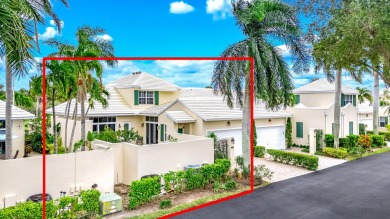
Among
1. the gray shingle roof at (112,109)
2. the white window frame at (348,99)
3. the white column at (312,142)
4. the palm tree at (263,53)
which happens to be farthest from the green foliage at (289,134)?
the gray shingle roof at (112,109)

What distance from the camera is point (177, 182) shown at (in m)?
12.3

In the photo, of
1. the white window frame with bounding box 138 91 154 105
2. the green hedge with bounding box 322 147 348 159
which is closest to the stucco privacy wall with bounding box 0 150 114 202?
the white window frame with bounding box 138 91 154 105

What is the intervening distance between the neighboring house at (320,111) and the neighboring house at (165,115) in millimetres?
1545

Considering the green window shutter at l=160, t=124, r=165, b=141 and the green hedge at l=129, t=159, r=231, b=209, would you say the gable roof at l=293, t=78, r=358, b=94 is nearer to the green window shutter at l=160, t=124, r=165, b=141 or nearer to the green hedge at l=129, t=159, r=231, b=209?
the green window shutter at l=160, t=124, r=165, b=141

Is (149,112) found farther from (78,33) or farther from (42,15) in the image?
(42,15)

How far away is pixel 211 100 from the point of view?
22891 millimetres

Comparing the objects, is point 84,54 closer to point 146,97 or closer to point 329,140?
point 146,97

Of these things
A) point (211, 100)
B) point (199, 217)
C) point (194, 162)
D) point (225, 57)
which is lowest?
point (199, 217)

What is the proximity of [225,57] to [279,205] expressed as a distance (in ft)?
22.8

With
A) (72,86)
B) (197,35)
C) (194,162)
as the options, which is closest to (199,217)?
(194,162)

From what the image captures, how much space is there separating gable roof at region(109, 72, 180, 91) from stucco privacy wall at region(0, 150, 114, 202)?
44.4 feet

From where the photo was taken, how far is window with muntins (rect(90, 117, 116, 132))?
22191 mm

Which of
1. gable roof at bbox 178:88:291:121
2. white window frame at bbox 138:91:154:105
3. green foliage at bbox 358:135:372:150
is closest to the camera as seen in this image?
gable roof at bbox 178:88:291:121

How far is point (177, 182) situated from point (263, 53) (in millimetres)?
6871
